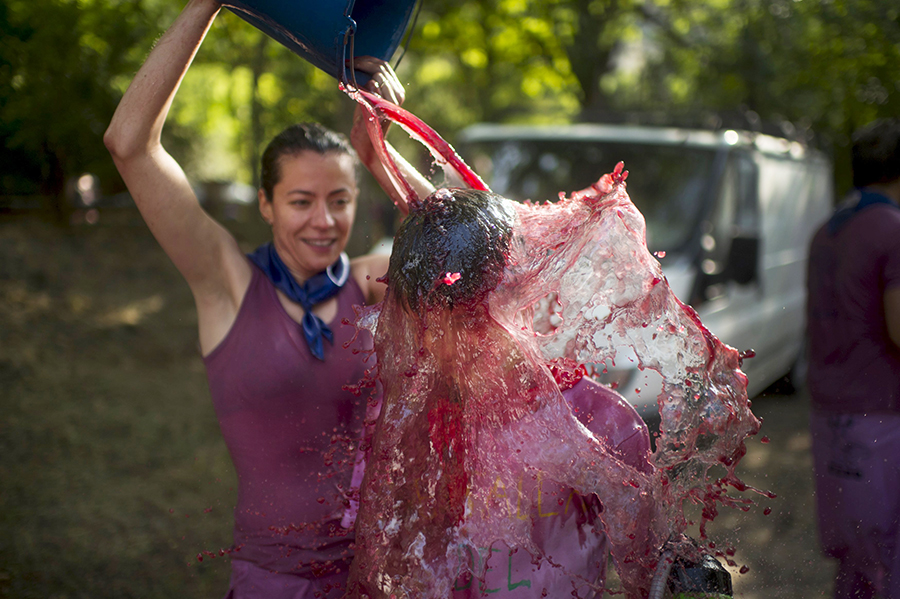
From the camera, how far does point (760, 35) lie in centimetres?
951

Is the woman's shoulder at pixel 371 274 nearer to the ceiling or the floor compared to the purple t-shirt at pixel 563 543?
nearer to the ceiling

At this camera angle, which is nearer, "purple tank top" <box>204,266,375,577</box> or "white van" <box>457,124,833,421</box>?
"purple tank top" <box>204,266,375,577</box>

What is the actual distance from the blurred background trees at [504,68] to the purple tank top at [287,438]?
3024 mm

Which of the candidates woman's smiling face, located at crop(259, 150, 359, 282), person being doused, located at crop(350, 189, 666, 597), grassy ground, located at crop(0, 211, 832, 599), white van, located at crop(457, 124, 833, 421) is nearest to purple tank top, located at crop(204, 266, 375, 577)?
woman's smiling face, located at crop(259, 150, 359, 282)

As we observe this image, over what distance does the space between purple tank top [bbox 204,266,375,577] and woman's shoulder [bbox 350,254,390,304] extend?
0.29 metres

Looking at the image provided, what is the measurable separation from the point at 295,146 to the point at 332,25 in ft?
1.78

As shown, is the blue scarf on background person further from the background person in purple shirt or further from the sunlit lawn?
→ the background person in purple shirt

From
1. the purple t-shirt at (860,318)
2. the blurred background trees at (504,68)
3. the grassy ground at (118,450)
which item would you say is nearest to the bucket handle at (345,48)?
the grassy ground at (118,450)

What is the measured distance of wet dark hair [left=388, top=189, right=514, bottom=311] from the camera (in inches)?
50.7

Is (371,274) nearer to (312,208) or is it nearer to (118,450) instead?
(312,208)

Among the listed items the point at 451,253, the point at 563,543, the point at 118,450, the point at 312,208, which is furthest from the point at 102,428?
the point at 451,253

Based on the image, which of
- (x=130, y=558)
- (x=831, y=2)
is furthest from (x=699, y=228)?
(x=130, y=558)

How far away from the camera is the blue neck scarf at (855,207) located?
2977 mm

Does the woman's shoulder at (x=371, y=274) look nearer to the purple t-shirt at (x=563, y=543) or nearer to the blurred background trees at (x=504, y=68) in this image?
the purple t-shirt at (x=563, y=543)
